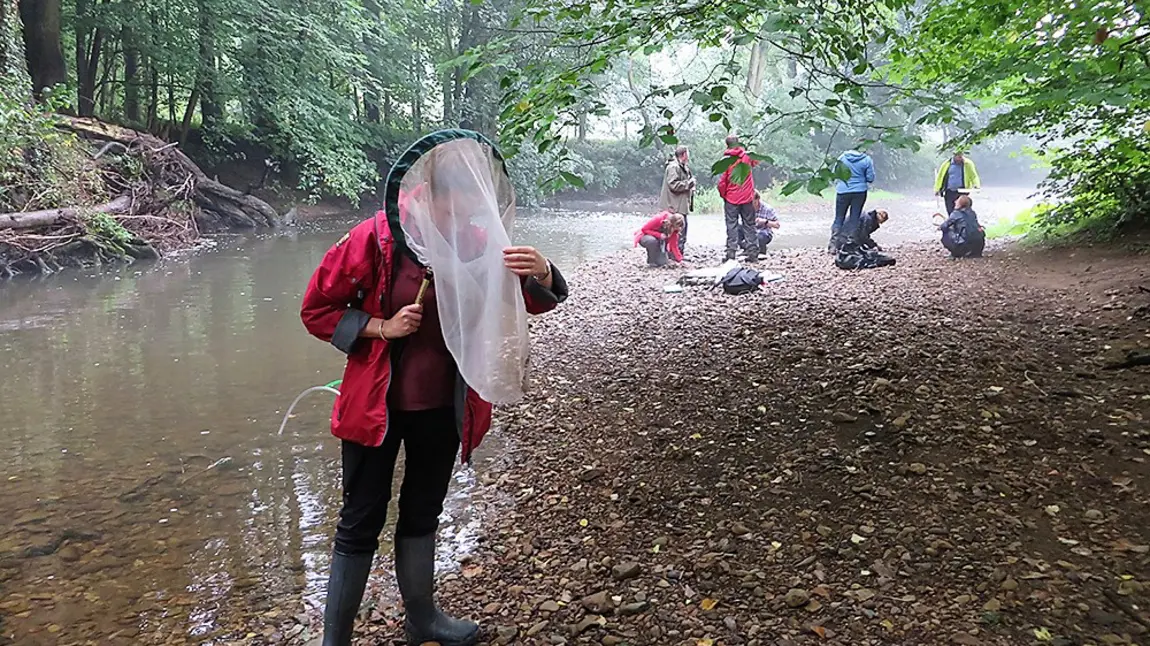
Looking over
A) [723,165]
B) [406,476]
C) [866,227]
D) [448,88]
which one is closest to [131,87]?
[448,88]

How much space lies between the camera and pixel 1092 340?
197 inches

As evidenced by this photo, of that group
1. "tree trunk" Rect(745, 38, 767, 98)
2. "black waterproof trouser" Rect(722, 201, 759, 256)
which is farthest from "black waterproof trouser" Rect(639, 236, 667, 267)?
"tree trunk" Rect(745, 38, 767, 98)

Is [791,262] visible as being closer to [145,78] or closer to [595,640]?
[595,640]

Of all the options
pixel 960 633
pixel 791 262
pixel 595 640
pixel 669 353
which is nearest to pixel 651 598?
pixel 595 640

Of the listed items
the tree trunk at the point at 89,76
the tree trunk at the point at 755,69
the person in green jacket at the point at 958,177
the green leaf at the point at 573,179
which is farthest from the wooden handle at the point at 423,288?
the tree trunk at the point at 755,69

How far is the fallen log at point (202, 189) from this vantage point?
15766 millimetres

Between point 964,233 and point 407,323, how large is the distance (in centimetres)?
985

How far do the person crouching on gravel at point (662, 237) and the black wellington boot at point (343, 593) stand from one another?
9482mm

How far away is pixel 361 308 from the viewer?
247 cm

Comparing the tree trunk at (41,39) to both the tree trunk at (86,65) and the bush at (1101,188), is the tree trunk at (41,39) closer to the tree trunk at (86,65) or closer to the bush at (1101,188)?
the tree trunk at (86,65)

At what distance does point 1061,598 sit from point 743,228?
9450mm

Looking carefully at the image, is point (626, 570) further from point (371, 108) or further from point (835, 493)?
point (371, 108)

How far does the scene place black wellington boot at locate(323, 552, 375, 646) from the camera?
257 cm

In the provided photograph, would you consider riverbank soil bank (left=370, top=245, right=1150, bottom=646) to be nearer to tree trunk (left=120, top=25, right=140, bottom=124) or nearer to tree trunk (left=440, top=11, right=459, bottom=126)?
tree trunk (left=120, top=25, right=140, bottom=124)
